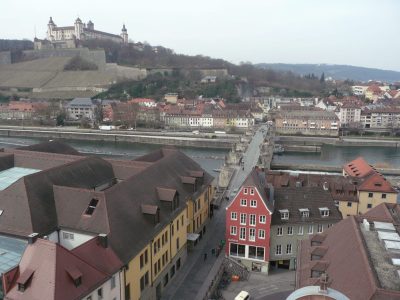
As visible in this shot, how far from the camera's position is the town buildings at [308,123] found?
250ft

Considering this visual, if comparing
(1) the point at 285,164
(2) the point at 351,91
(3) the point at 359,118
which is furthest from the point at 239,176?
(2) the point at 351,91

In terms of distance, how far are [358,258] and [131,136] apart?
62.2 meters

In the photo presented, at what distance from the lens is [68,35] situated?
15500cm

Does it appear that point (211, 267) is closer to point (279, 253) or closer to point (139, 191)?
point (279, 253)

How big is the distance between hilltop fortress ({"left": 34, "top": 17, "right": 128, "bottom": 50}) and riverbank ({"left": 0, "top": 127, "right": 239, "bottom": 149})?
7368 centimetres

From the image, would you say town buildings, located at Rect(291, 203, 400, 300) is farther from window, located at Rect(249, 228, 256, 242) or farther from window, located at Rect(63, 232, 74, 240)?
window, located at Rect(63, 232, 74, 240)

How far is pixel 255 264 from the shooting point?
21.9 meters

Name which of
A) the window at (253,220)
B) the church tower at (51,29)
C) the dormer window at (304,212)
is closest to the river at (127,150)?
the dormer window at (304,212)

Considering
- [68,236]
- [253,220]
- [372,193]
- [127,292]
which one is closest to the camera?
[127,292]

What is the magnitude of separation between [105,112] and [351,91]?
92539 millimetres

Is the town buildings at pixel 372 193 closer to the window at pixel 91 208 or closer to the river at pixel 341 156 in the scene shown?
the window at pixel 91 208

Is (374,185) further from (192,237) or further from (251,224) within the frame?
(192,237)

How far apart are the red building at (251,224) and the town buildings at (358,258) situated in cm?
396

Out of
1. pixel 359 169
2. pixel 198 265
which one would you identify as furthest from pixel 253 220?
pixel 359 169
